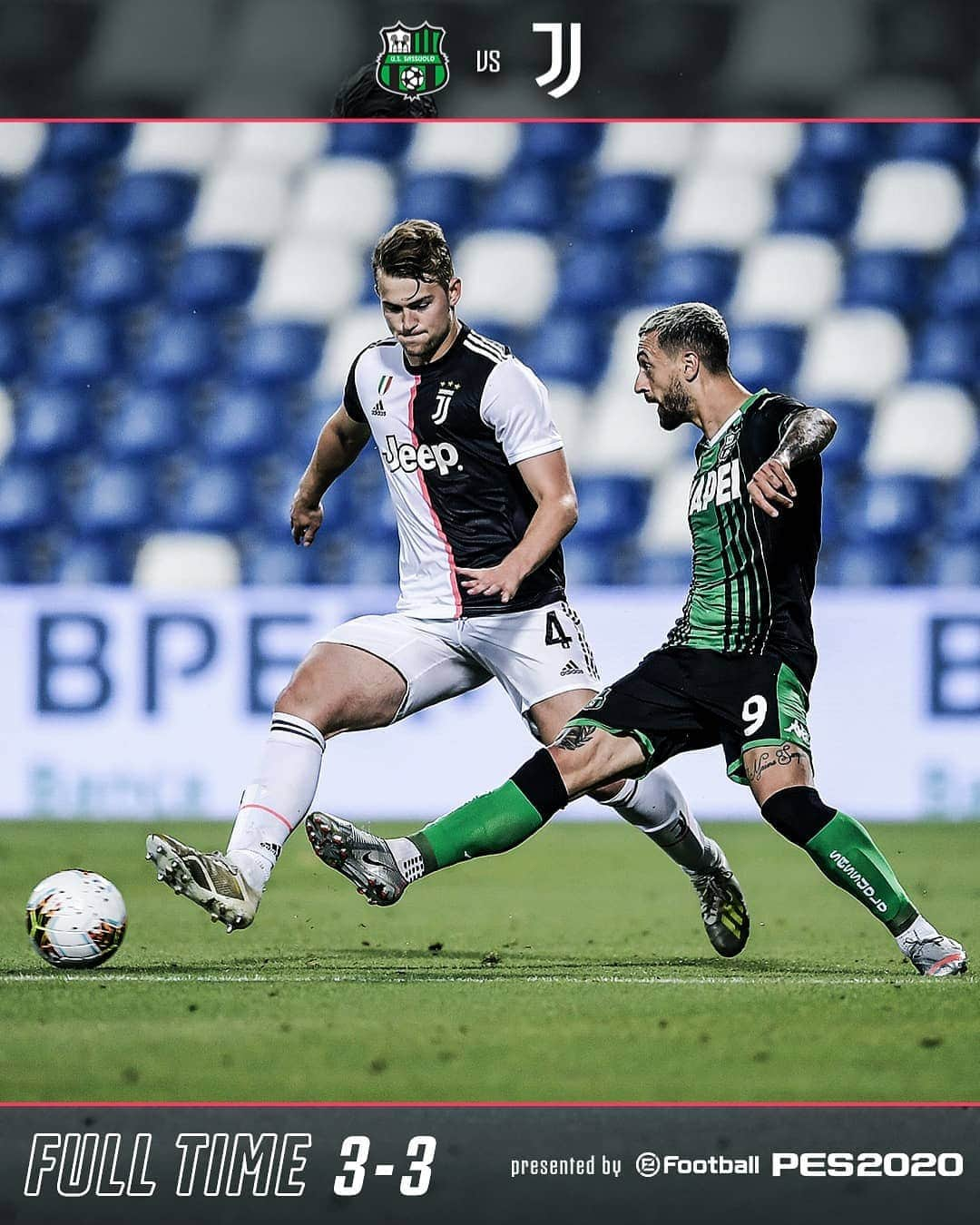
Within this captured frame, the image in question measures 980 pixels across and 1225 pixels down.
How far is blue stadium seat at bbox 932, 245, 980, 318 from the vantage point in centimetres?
563

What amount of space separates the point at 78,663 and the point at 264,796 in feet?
5.76

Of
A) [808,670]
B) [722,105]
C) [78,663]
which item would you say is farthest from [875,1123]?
[78,663]

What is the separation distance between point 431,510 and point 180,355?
2252 mm

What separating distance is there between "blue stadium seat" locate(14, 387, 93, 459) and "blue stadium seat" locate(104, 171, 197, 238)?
0.60 m

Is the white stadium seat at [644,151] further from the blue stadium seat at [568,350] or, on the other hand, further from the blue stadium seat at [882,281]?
the blue stadium seat at [882,281]

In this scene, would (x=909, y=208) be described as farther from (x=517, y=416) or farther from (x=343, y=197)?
(x=517, y=416)

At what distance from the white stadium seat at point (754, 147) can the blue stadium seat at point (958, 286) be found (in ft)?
2.13

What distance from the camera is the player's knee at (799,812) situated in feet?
11.6

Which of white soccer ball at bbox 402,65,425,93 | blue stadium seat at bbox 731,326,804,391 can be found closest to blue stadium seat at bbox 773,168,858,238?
blue stadium seat at bbox 731,326,804,391

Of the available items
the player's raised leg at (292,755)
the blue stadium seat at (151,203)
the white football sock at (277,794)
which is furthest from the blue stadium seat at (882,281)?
the white football sock at (277,794)

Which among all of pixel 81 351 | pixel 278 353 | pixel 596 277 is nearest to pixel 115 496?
pixel 81 351

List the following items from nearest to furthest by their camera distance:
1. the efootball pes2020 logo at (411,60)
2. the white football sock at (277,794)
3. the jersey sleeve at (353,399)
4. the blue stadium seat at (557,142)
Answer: the white football sock at (277,794) < the efootball pes2020 logo at (411,60) < the jersey sleeve at (353,399) < the blue stadium seat at (557,142)

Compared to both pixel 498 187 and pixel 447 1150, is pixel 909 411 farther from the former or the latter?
pixel 447 1150

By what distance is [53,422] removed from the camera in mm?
5965
